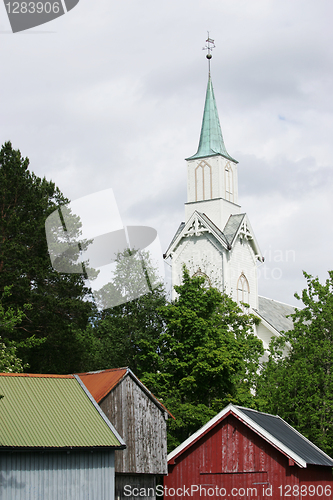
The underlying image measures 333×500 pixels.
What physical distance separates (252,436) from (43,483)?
26.8 feet

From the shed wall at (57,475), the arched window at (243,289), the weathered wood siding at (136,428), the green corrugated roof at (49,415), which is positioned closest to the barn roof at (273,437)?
the weathered wood siding at (136,428)

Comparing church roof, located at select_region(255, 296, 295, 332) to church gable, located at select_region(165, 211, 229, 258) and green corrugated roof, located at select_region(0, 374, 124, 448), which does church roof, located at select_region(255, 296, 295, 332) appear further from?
green corrugated roof, located at select_region(0, 374, 124, 448)

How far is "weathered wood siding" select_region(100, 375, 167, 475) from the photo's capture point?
28375mm

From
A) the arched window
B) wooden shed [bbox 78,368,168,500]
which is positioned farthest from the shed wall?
the arched window

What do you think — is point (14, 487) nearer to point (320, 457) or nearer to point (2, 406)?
point (2, 406)

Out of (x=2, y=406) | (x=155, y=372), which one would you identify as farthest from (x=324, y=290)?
(x=2, y=406)

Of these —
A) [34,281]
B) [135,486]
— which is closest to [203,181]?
[34,281]

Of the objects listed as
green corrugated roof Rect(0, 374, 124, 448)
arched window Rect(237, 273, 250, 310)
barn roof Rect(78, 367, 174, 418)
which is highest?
arched window Rect(237, 273, 250, 310)

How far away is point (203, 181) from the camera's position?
53.3 meters

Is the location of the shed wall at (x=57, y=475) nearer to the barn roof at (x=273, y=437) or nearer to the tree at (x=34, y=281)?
the barn roof at (x=273, y=437)

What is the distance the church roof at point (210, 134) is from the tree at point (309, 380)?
1795cm

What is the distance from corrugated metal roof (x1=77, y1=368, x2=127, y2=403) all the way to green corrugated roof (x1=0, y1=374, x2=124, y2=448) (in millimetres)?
1312

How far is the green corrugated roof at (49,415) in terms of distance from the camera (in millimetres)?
23766

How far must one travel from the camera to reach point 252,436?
26.1m
